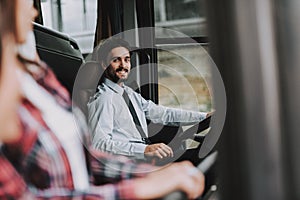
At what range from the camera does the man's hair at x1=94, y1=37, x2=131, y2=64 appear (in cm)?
235

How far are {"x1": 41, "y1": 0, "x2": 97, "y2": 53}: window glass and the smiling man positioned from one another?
9 centimetres

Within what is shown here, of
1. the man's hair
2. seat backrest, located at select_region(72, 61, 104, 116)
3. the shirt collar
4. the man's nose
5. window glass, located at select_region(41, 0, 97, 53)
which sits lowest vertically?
the shirt collar

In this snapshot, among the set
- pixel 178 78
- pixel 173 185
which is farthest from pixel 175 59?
pixel 173 185

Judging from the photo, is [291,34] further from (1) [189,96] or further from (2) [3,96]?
(1) [189,96]

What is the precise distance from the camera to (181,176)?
106 centimetres

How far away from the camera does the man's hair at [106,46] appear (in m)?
2.35

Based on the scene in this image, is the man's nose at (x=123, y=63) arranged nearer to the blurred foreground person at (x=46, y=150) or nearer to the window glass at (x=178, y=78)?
the window glass at (x=178, y=78)

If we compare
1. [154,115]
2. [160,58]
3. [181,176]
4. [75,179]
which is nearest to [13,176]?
[75,179]

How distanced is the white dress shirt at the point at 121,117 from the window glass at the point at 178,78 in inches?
2.7

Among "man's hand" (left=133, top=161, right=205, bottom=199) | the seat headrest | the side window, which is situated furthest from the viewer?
the seat headrest

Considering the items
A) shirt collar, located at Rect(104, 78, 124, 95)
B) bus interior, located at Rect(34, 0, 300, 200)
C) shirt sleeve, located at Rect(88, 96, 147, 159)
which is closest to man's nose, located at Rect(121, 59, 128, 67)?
shirt collar, located at Rect(104, 78, 124, 95)

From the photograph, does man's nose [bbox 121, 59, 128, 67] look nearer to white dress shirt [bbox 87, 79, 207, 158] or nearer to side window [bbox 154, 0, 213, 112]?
white dress shirt [bbox 87, 79, 207, 158]

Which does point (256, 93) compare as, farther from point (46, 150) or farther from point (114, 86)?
point (114, 86)

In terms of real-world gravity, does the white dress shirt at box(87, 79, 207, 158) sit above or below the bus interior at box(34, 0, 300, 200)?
below
